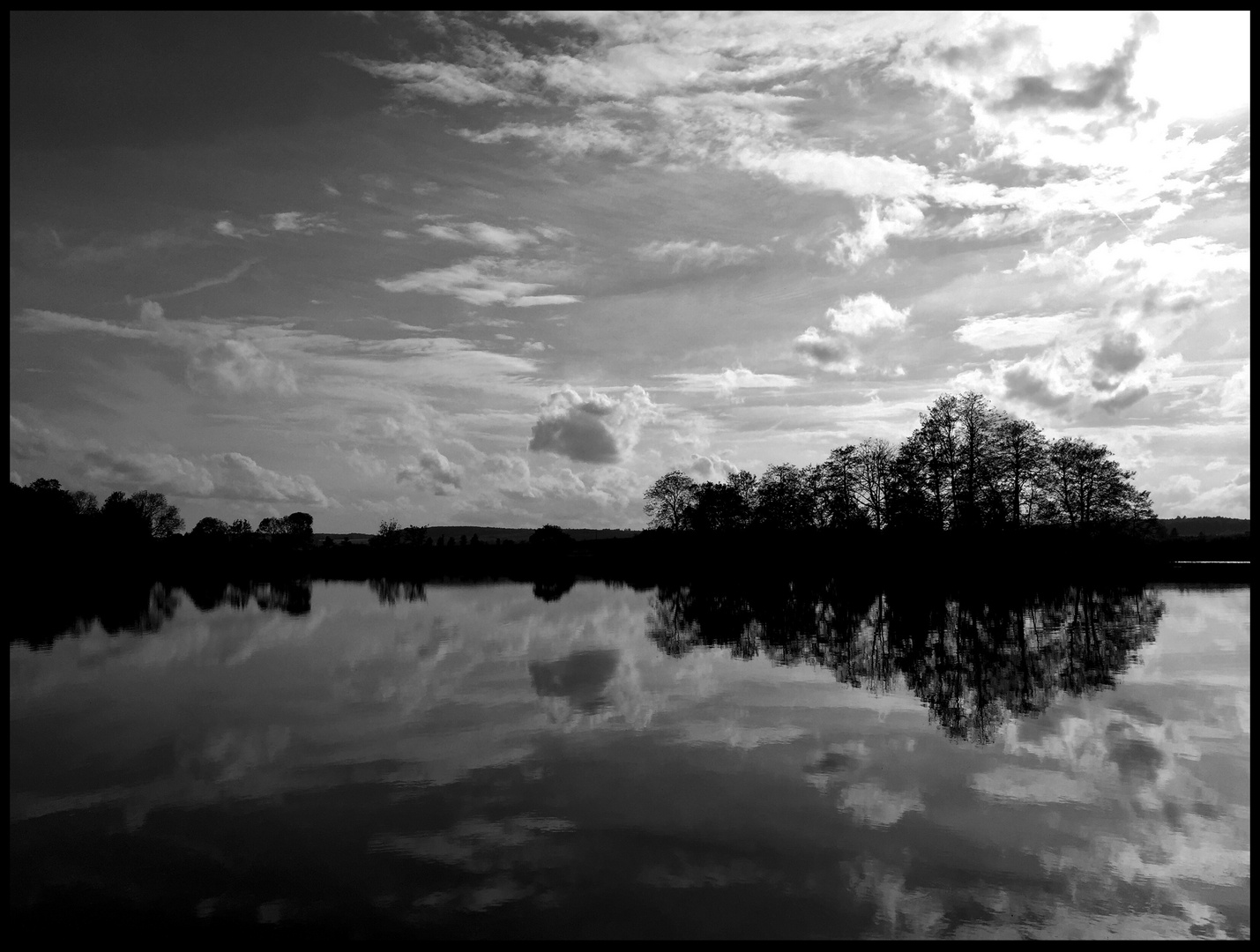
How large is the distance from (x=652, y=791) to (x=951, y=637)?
686 inches

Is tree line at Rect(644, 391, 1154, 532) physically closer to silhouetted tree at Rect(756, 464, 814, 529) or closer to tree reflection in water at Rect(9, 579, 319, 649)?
silhouetted tree at Rect(756, 464, 814, 529)

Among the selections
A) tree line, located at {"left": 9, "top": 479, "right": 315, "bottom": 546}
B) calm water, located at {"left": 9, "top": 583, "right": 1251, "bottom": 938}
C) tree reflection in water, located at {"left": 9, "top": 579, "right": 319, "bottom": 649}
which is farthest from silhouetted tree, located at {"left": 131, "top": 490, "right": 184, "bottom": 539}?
calm water, located at {"left": 9, "top": 583, "right": 1251, "bottom": 938}

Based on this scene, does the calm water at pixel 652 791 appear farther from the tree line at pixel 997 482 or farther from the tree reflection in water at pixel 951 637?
the tree line at pixel 997 482

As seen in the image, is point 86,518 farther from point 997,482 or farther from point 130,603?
point 997,482

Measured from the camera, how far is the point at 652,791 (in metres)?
11.4

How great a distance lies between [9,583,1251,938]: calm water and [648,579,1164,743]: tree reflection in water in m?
0.21

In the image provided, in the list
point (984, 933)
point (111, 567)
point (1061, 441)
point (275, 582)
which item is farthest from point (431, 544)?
point (984, 933)

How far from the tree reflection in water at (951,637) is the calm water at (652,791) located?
21 cm

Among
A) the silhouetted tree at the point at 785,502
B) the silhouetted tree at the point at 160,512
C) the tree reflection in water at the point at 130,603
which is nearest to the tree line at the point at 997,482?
the silhouetted tree at the point at 785,502

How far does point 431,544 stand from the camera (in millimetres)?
134250

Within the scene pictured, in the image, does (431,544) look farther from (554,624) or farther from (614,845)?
(614,845)

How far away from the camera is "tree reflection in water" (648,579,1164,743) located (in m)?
17.6

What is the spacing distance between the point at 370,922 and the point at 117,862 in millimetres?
3829

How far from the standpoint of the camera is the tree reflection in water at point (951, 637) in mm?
17609
